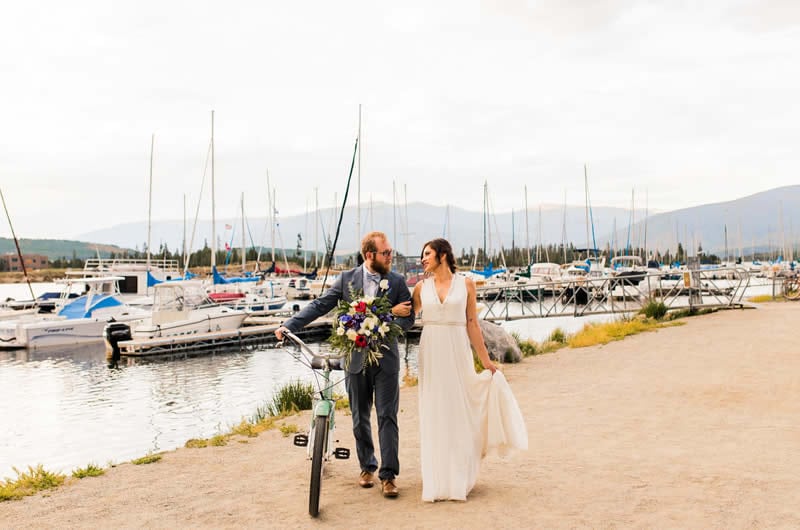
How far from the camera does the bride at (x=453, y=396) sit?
615cm

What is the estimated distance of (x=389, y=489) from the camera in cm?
627

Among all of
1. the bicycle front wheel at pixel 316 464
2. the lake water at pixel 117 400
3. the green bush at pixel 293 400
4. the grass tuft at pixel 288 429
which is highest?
the bicycle front wheel at pixel 316 464

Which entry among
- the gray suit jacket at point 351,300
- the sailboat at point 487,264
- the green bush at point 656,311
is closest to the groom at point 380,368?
the gray suit jacket at point 351,300

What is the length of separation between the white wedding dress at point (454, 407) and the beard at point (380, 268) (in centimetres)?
39

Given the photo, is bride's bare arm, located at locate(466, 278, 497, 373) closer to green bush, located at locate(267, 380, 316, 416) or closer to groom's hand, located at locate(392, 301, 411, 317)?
groom's hand, located at locate(392, 301, 411, 317)

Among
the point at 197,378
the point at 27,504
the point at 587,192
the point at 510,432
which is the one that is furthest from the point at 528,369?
the point at 587,192

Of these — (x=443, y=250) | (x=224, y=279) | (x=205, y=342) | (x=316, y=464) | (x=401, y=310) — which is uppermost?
(x=443, y=250)

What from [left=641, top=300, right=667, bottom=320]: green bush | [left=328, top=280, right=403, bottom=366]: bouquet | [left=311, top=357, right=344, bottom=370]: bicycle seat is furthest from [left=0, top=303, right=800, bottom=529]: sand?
[left=641, top=300, right=667, bottom=320]: green bush

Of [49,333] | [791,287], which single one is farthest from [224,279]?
[791,287]

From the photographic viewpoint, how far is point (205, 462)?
Result: 325 inches

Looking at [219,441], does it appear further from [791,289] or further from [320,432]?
[791,289]

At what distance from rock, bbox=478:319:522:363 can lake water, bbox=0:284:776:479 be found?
5742 millimetres

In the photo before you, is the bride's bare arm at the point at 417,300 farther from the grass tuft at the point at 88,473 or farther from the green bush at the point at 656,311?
the green bush at the point at 656,311

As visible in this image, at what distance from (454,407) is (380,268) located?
140 cm
